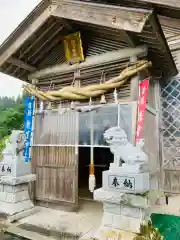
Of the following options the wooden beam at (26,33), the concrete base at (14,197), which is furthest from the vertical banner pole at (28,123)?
the wooden beam at (26,33)

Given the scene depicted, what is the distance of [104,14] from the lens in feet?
17.4

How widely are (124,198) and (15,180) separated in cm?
324

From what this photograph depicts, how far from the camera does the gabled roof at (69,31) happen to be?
5.00 metres

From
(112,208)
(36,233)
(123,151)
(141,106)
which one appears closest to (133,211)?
(112,208)

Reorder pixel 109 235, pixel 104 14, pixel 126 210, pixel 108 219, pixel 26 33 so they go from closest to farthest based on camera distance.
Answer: pixel 109 235 < pixel 126 210 < pixel 108 219 < pixel 104 14 < pixel 26 33

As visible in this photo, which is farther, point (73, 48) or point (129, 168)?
point (73, 48)

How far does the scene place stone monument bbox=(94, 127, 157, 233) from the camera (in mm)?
4070

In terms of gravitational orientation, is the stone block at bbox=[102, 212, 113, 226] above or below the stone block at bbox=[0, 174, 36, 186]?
below

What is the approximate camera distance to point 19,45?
21.7ft

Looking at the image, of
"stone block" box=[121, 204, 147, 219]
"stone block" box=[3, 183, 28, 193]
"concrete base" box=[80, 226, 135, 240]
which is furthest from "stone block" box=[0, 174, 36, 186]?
"stone block" box=[121, 204, 147, 219]

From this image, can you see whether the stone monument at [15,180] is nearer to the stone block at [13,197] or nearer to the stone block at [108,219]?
the stone block at [13,197]

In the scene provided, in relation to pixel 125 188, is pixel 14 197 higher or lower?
lower

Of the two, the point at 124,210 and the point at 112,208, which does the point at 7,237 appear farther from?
the point at 124,210

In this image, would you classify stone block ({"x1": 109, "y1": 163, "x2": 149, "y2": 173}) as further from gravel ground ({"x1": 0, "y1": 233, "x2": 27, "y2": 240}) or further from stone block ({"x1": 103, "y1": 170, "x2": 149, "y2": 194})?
gravel ground ({"x1": 0, "y1": 233, "x2": 27, "y2": 240})
